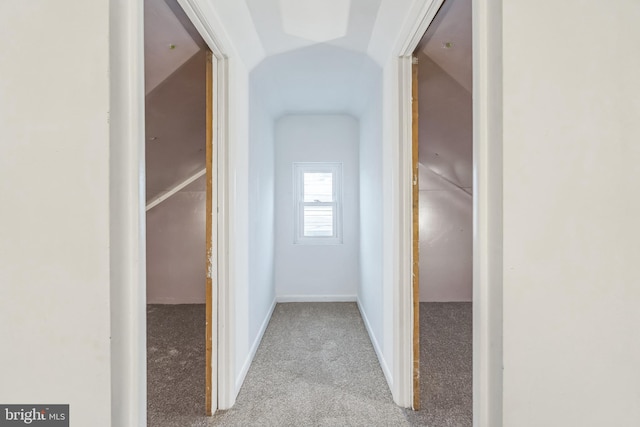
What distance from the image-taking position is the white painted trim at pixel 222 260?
1.81 m

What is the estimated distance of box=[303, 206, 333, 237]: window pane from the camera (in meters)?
3.97

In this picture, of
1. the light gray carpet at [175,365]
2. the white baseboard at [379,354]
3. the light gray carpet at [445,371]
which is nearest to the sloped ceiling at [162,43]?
the light gray carpet at [175,365]

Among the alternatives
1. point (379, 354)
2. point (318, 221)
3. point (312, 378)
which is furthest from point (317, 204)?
point (312, 378)

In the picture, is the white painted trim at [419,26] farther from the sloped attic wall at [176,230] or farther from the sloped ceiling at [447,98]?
the sloped attic wall at [176,230]

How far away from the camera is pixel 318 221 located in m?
3.97

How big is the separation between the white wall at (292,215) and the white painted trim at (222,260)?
6.71ft

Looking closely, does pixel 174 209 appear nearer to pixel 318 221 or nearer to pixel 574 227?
pixel 318 221
